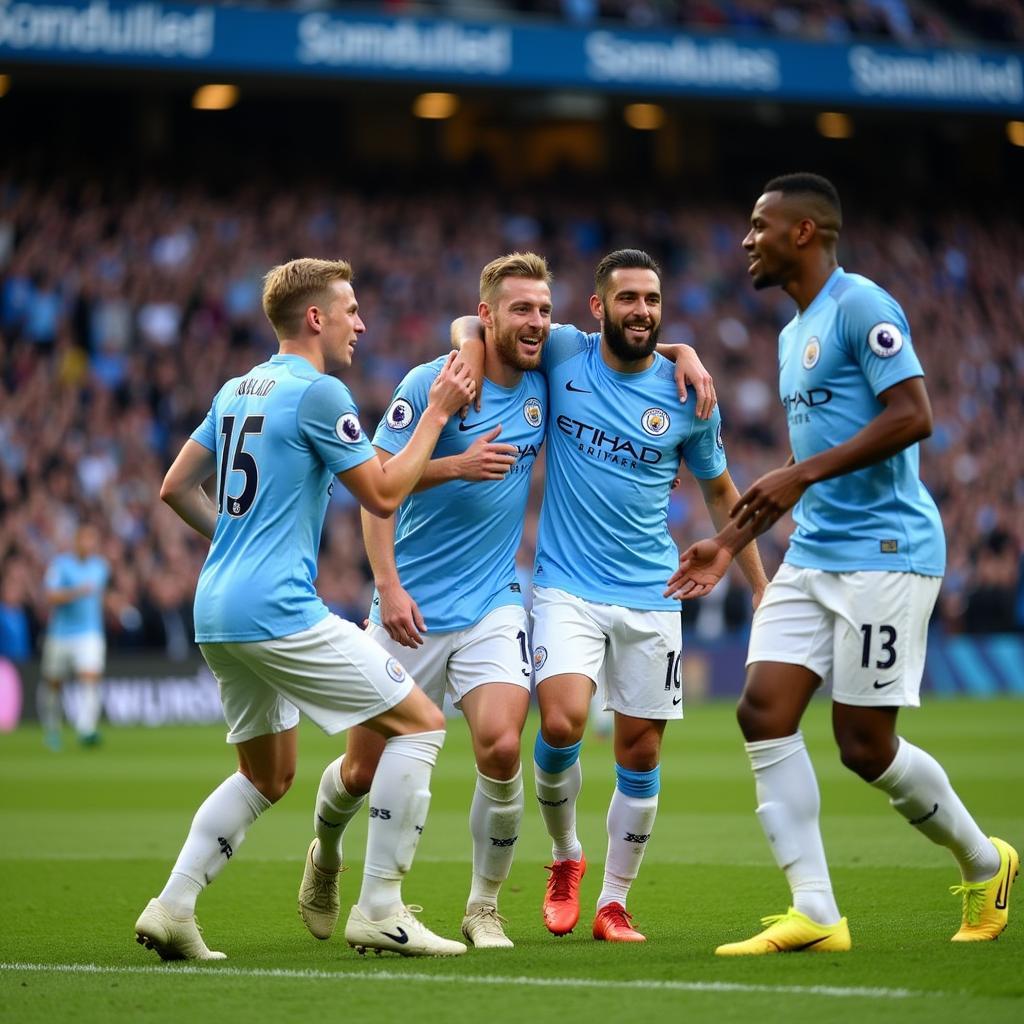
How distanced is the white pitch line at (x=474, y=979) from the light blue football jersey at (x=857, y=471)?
60.7 inches

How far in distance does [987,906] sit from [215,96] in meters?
25.4

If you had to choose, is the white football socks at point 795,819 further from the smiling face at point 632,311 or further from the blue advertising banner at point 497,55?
the blue advertising banner at point 497,55

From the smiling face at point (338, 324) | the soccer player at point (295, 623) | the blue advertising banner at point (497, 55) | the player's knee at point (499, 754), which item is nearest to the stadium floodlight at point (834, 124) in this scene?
the blue advertising banner at point (497, 55)

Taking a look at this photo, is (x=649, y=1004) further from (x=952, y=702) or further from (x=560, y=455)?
(x=952, y=702)

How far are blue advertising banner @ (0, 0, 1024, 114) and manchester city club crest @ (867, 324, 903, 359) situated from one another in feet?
71.8

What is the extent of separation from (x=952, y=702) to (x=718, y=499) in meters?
17.2

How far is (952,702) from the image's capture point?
77.8ft

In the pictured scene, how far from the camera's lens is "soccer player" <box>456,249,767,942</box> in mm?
6988

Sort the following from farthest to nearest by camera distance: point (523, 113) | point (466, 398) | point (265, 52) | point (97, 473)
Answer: point (523, 113), point (265, 52), point (97, 473), point (466, 398)

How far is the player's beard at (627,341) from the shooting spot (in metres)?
7.16

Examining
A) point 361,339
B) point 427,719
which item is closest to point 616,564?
point 427,719

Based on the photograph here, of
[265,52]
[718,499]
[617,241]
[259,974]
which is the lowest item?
[259,974]

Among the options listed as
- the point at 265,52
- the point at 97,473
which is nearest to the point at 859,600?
the point at 97,473

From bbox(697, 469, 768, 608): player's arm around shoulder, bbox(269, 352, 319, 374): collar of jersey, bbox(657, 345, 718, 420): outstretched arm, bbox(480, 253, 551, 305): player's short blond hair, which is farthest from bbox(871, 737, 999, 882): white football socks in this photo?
bbox(269, 352, 319, 374): collar of jersey
